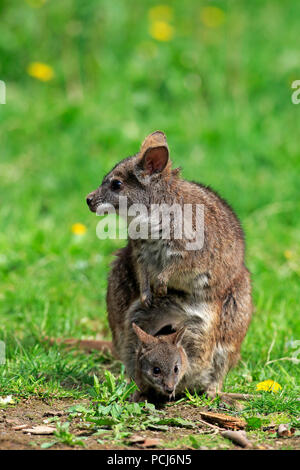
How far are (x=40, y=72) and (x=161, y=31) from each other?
66.8 inches

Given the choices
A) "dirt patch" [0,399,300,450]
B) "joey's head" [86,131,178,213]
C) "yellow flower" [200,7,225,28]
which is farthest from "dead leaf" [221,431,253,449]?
"yellow flower" [200,7,225,28]

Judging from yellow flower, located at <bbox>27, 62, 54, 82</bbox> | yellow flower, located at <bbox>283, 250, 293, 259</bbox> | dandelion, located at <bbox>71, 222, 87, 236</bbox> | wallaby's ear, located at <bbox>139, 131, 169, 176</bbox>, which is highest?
yellow flower, located at <bbox>27, 62, 54, 82</bbox>

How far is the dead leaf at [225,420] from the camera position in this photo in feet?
14.2

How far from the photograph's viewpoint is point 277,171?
8.51 m

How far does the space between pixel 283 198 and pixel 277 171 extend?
0.60 meters

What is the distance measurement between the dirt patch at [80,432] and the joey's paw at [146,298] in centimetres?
66

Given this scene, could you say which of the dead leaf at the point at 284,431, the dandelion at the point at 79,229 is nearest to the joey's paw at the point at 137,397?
the dead leaf at the point at 284,431

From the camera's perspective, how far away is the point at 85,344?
5.73 meters

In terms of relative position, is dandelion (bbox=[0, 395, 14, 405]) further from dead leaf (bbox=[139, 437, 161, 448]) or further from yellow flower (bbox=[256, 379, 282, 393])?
yellow flower (bbox=[256, 379, 282, 393])

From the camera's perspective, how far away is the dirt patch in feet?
12.9

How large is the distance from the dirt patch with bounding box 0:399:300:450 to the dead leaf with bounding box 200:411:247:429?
5 centimetres

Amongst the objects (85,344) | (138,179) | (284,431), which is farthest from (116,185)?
(284,431)

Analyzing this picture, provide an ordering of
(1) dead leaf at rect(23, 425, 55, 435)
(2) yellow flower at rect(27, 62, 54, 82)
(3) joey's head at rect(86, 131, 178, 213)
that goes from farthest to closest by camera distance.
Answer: (2) yellow flower at rect(27, 62, 54, 82), (3) joey's head at rect(86, 131, 178, 213), (1) dead leaf at rect(23, 425, 55, 435)
